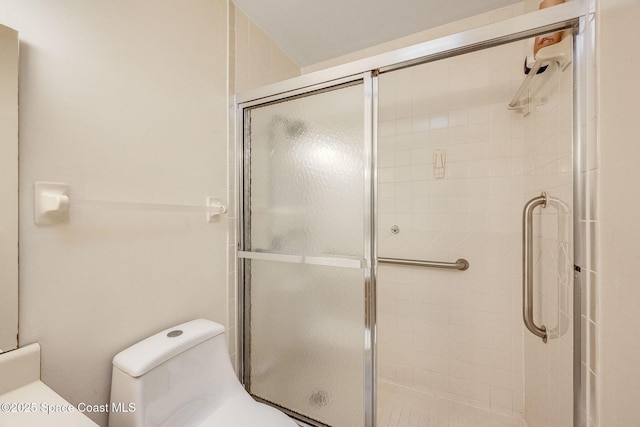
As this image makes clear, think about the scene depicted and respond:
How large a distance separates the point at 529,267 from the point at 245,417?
4.40 ft

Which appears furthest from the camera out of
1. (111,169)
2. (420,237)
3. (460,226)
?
(420,237)

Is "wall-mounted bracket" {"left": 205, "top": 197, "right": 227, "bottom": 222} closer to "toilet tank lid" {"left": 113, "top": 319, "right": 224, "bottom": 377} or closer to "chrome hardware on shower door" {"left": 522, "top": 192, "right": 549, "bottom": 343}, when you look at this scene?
"toilet tank lid" {"left": 113, "top": 319, "right": 224, "bottom": 377}

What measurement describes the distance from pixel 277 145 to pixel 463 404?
6.33 ft

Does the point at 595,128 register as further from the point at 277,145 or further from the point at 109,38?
the point at 109,38

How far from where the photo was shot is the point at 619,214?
0.70 meters

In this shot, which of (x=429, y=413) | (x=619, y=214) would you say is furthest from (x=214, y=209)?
(x=429, y=413)

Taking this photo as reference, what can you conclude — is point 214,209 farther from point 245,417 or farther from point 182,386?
point 245,417

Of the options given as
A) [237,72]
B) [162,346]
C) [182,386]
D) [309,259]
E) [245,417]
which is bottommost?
[245,417]

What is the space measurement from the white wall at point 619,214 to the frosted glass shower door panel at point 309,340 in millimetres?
736

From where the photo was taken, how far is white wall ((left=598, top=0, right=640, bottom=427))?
663 mm

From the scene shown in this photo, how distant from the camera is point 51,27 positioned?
76 centimetres

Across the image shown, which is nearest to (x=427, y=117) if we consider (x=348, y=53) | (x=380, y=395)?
(x=348, y=53)

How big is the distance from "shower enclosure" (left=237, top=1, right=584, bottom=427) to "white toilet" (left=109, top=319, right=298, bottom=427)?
35 centimetres

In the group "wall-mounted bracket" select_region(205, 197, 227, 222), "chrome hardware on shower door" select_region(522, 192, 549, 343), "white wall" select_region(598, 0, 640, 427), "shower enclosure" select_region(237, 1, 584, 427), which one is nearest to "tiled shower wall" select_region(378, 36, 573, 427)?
"shower enclosure" select_region(237, 1, 584, 427)
